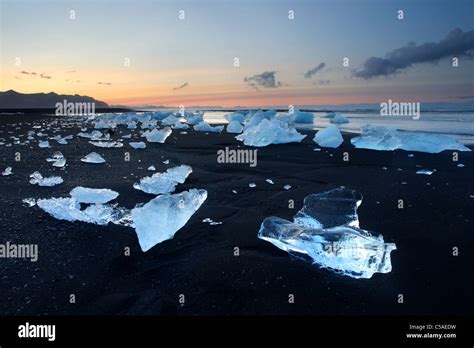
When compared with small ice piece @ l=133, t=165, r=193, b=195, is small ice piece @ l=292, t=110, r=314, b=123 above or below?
above

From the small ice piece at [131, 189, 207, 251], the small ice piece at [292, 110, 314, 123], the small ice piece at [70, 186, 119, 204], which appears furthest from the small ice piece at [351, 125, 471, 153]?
the small ice piece at [292, 110, 314, 123]

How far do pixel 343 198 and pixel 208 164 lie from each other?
3.65m

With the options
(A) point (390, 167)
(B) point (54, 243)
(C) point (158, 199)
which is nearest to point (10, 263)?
(B) point (54, 243)

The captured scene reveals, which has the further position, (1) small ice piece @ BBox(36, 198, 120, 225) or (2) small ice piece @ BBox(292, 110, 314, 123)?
(2) small ice piece @ BBox(292, 110, 314, 123)

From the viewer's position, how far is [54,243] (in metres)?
3.04

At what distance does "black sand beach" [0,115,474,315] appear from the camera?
7.25 ft

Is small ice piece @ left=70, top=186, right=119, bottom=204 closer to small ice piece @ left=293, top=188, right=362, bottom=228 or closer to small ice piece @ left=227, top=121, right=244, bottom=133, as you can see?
small ice piece @ left=293, top=188, right=362, bottom=228

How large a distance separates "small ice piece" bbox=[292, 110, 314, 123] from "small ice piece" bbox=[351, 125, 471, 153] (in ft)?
34.4

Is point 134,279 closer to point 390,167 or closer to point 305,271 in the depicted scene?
point 305,271

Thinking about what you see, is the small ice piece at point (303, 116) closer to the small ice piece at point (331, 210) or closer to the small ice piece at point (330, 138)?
the small ice piece at point (330, 138)

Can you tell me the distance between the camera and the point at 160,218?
125 inches

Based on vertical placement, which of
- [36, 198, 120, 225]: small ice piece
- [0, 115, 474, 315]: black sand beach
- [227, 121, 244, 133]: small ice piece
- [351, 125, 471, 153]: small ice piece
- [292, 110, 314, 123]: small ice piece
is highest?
[292, 110, 314, 123]: small ice piece

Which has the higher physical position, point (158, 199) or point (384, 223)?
point (158, 199)

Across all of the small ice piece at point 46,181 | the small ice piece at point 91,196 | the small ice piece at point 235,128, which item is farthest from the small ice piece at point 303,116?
the small ice piece at point 91,196
